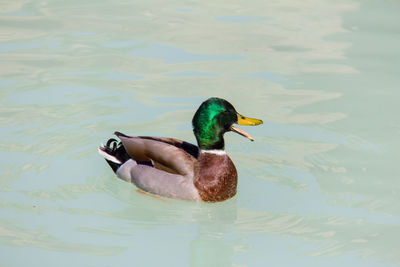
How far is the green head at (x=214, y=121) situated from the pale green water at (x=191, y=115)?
59 centimetres

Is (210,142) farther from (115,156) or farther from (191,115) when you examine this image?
(191,115)

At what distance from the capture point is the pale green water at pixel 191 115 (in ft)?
21.5

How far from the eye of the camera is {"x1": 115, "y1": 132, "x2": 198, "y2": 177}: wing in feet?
24.3

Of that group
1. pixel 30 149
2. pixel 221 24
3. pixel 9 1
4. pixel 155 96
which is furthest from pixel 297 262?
pixel 9 1

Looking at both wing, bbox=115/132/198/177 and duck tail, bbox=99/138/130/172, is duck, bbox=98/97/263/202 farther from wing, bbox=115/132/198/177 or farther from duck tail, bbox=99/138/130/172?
duck tail, bbox=99/138/130/172

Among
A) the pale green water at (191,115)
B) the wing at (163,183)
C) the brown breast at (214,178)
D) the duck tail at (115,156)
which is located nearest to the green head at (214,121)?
the brown breast at (214,178)

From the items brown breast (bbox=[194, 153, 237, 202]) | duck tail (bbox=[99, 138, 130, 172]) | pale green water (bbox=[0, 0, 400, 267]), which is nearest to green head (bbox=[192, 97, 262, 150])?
brown breast (bbox=[194, 153, 237, 202])

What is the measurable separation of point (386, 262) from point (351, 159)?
1.98m

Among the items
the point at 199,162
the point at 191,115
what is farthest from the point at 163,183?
the point at 191,115

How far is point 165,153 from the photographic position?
7406 mm

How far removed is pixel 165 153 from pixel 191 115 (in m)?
1.83

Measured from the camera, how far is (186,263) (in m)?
6.30

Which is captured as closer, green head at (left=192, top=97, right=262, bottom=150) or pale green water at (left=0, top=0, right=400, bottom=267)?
pale green water at (left=0, top=0, right=400, bottom=267)

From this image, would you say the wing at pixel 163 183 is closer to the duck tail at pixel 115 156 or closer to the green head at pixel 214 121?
the duck tail at pixel 115 156
